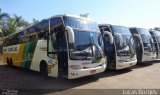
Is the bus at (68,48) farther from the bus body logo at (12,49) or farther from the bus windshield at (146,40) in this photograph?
the bus windshield at (146,40)

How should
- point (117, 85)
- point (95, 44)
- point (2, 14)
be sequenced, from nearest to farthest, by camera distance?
point (117, 85), point (95, 44), point (2, 14)

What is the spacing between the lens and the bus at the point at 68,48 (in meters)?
9.70

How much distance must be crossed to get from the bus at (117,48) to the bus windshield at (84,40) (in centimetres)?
184

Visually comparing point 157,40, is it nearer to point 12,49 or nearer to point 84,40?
point 84,40

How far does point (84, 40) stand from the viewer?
405 inches

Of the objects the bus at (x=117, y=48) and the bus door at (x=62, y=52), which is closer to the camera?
the bus door at (x=62, y=52)

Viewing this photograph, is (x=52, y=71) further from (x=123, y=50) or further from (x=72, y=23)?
(x=123, y=50)

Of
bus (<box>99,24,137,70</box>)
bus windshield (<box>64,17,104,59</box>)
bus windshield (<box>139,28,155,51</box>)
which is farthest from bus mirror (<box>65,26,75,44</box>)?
bus windshield (<box>139,28,155,51</box>)

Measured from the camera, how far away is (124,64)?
13031 mm

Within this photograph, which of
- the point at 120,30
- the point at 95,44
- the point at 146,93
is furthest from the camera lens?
the point at 120,30

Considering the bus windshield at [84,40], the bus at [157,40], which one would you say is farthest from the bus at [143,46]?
the bus windshield at [84,40]

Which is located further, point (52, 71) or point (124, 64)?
point (124, 64)

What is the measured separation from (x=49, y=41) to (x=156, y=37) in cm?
1168

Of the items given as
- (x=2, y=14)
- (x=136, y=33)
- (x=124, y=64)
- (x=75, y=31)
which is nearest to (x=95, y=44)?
(x=75, y=31)
